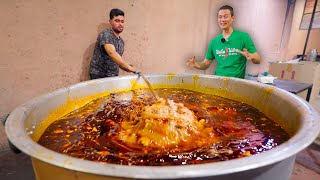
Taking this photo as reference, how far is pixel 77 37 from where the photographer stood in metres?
3.14

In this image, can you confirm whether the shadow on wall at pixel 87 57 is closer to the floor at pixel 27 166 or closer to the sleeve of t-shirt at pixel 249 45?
the floor at pixel 27 166

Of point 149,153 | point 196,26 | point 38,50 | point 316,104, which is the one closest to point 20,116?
point 149,153

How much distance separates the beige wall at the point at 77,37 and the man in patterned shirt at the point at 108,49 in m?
0.27

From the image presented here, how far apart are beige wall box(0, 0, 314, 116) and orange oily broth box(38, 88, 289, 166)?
4.89 feet

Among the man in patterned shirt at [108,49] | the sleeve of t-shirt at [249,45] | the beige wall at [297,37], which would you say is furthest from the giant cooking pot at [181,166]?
the beige wall at [297,37]

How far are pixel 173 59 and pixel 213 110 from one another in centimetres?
275

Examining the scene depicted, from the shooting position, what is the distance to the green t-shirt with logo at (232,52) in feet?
9.79

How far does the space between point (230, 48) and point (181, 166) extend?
8.71 feet

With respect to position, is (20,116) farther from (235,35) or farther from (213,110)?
(235,35)

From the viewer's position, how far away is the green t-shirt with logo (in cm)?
298

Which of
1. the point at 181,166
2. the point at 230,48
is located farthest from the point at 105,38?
the point at 181,166

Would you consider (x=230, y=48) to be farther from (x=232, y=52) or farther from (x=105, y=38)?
(x=105, y=38)

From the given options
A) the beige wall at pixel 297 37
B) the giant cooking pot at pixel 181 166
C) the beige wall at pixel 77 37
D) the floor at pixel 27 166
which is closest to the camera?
the giant cooking pot at pixel 181 166

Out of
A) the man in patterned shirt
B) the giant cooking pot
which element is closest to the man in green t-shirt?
the giant cooking pot
